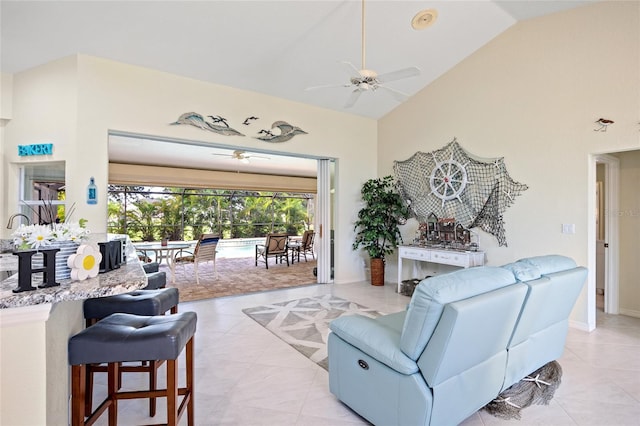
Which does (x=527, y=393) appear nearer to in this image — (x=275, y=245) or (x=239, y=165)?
(x=275, y=245)

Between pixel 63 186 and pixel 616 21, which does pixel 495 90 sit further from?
pixel 63 186

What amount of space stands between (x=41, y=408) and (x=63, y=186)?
350 centimetres

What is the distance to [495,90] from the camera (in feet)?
14.7

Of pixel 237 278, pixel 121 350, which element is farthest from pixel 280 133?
pixel 121 350

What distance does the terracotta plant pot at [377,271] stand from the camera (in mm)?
5711

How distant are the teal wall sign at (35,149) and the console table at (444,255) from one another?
15.9 feet

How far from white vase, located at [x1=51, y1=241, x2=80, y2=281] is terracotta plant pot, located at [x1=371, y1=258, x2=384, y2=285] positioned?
15.6 ft

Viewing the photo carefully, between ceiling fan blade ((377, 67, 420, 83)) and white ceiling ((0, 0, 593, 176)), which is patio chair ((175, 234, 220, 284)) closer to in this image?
white ceiling ((0, 0, 593, 176))

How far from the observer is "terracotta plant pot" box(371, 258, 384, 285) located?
5.71 m

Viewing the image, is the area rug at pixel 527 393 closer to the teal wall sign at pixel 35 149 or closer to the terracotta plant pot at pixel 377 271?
the terracotta plant pot at pixel 377 271

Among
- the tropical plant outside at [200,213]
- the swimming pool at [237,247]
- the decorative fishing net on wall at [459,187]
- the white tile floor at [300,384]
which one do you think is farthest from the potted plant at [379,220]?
the tropical plant outside at [200,213]

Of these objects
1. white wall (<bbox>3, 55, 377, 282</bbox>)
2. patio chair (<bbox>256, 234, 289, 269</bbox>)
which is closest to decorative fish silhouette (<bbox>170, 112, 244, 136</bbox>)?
white wall (<bbox>3, 55, 377, 282</bbox>)

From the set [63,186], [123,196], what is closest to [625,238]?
[63,186]

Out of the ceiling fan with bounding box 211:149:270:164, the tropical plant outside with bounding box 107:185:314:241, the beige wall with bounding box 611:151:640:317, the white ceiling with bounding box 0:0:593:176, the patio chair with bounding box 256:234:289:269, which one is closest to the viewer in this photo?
the white ceiling with bounding box 0:0:593:176
